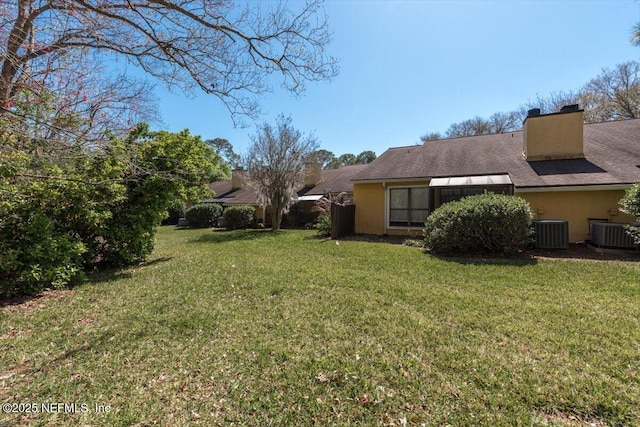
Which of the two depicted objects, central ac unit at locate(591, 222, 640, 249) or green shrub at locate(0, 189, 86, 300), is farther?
central ac unit at locate(591, 222, 640, 249)

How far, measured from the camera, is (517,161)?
13289mm

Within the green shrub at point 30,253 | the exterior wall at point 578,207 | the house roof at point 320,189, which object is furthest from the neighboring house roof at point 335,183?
the green shrub at point 30,253

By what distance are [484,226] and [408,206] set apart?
5.79 metres

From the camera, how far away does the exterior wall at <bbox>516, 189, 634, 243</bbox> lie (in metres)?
10.3

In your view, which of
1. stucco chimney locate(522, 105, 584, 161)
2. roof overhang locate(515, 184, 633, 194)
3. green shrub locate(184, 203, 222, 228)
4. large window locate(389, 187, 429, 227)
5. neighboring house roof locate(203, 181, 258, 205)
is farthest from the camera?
neighboring house roof locate(203, 181, 258, 205)

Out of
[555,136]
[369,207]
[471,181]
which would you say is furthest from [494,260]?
[555,136]

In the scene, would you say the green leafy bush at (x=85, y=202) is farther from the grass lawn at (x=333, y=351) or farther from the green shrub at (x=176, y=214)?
the green shrub at (x=176, y=214)

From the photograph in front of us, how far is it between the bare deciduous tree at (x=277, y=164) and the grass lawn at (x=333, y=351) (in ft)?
39.7

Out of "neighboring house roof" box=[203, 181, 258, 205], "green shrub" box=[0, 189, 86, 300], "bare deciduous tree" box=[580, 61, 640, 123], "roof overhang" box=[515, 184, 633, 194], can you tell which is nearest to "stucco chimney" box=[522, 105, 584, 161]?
"roof overhang" box=[515, 184, 633, 194]

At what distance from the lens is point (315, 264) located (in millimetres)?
8539

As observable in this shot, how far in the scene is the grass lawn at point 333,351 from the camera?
2.75 metres

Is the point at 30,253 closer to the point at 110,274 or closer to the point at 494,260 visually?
the point at 110,274

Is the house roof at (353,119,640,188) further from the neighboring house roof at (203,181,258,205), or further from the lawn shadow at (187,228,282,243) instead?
the neighboring house roof at (203,181,258,205)

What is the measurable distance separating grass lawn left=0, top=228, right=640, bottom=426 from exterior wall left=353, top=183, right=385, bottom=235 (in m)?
8.12
